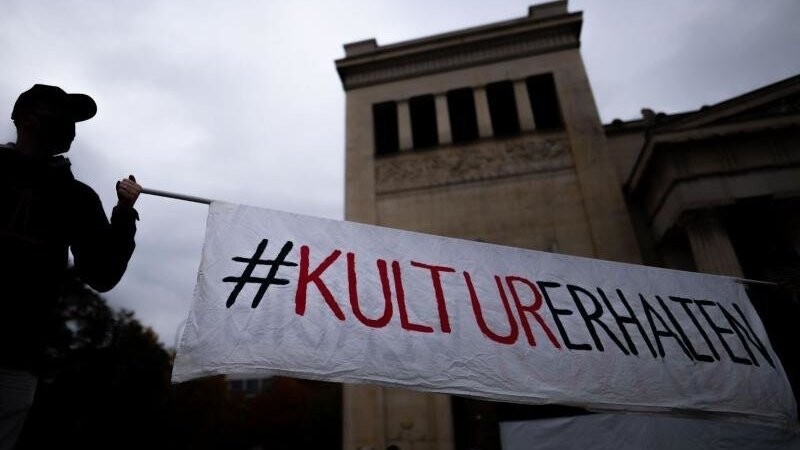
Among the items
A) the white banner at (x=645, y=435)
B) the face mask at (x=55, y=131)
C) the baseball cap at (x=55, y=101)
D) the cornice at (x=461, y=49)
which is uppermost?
the cornice at (x=461, y=49)

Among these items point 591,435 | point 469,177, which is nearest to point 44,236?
point 591,435

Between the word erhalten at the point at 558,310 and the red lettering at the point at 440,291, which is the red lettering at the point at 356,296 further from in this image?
the red lettering at the point at 440,291

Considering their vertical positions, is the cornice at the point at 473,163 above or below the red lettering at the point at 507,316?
above

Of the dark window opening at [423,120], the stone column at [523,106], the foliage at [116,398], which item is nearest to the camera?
the stone column at [523,106]

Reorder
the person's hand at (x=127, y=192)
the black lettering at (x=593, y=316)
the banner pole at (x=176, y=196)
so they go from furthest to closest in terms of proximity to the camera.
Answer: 1. the black lettering at (x=593, y=316)
2. the banner pole at (x=176, y=196)
3. the person's hand at (x=127, y=192)

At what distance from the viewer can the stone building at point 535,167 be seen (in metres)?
11.3

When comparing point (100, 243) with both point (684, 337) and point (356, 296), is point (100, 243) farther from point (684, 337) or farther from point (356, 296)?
point (684, 337)

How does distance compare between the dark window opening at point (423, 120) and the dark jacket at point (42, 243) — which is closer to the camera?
the dark jacket at point (42, 243)

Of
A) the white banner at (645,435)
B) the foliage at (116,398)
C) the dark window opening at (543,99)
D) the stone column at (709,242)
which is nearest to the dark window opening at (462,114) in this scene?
the dark window opening at (543,99)

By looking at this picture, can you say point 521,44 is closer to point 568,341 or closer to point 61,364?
point 568,341

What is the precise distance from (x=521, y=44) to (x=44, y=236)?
18.2 metres

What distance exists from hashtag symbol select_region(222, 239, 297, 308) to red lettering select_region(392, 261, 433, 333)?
924mm

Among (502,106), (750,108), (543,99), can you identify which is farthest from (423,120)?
(750,108)

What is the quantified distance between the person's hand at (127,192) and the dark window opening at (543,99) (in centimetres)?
1568
